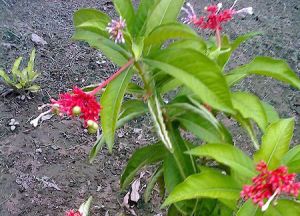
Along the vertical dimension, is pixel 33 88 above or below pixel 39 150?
above

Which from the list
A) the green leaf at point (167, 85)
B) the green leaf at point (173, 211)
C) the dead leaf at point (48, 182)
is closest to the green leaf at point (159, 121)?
the green leaf at point (167, 85)

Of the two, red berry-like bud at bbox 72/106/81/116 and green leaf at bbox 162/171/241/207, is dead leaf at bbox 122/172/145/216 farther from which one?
red berry-like bud at bbox 72/106/81/116

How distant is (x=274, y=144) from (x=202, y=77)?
36 cm

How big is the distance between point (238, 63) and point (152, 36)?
2121mm

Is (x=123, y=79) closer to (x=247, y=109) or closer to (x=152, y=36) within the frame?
(x=152, y=36)

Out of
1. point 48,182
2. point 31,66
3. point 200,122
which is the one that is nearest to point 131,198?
point 48,182

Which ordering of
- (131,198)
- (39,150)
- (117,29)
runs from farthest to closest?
(39,150) < (131,198) < (117,29)

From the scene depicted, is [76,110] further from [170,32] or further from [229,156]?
[229,156]

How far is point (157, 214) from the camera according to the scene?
2543mm

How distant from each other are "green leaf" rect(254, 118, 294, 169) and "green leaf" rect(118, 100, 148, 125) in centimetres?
50

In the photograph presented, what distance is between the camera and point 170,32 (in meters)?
1.44

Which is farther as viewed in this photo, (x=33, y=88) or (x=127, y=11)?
Result: (x=33, y=88)

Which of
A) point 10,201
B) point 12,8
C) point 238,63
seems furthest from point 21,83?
point 238,63

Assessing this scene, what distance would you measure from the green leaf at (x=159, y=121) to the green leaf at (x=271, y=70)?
0.27m
